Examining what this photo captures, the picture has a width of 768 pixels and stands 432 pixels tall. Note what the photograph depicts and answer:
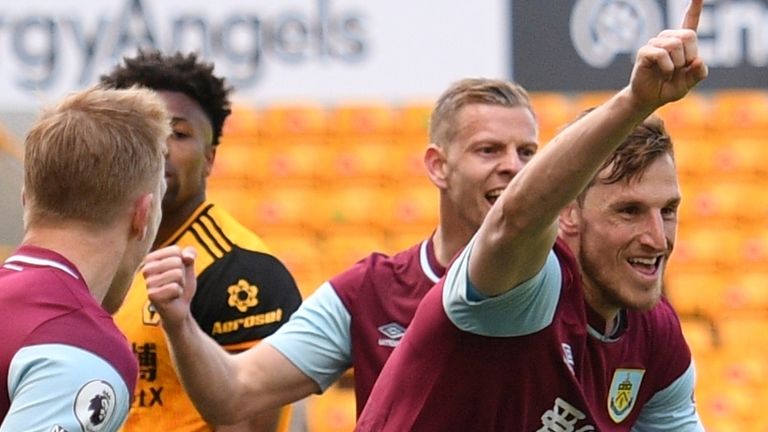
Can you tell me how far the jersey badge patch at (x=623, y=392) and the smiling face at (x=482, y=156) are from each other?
762mm

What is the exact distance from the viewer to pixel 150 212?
8.30ft

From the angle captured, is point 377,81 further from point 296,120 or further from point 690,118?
point 690,118

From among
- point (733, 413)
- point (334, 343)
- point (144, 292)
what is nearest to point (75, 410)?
point (334, 343)

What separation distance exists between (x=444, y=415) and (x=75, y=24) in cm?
707

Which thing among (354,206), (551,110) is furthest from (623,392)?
(551,110)

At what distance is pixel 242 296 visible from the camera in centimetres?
383

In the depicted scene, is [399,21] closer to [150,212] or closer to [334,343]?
[334,343]

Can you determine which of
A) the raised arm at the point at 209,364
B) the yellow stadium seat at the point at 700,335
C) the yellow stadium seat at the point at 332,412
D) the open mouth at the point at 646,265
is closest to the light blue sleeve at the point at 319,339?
the raised arm at the point at 209,364

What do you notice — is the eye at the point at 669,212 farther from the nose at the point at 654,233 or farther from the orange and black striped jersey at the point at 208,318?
the orange and black striped jersey at the point at 208,318

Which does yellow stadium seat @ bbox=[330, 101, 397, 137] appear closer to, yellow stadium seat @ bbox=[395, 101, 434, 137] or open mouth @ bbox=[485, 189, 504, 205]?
yellow stadium seat @ bbox=[395, 101, 434, 137]

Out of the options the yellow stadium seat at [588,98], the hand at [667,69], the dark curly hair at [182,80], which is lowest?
the yellow stadium seat at [588,98]

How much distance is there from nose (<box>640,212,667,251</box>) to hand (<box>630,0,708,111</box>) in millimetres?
757

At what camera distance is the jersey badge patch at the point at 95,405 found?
7.23ft

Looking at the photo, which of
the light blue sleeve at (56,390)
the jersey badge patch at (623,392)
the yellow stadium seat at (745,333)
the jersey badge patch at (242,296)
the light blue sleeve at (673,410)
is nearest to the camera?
the light blue sleeve at (56,390)
